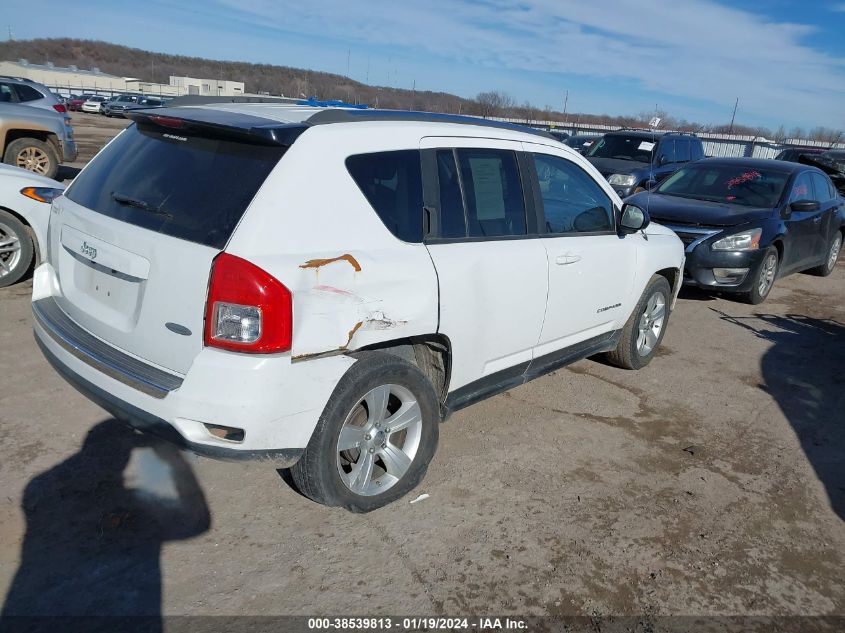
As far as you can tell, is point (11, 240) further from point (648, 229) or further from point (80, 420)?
point (648, 229)

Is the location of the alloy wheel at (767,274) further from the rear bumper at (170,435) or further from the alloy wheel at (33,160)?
the alloy wheel at (33,160)

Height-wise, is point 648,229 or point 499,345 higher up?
point 648,229

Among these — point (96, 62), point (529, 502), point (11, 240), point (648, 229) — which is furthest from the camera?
point (96, 62)

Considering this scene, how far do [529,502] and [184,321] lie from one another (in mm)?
2014

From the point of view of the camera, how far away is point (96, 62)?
15550cm

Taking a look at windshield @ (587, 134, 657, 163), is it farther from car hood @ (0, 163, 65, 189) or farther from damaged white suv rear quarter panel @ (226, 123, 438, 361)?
damaged white suv rear quarter panel @ (226, 123, 438, 361)

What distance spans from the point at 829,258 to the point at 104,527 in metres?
10.7

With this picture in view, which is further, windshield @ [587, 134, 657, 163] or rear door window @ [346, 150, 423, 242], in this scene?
windshield @ [587, 134, 657, 163]

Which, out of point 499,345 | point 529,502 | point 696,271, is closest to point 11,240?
point 499,345

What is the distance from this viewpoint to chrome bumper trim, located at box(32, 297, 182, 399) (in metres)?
2.90

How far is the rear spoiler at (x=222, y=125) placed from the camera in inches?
118

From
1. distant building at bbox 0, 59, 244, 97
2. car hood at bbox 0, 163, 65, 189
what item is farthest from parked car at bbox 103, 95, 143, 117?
car hood at bbox 0, 163, 65, 189

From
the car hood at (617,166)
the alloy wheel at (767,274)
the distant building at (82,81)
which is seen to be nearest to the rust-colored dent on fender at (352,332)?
the alloy wheel at (767,274)

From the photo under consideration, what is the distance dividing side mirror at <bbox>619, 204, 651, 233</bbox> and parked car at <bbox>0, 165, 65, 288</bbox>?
485 cm
